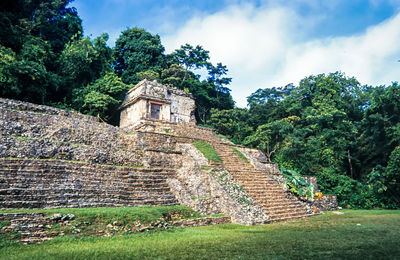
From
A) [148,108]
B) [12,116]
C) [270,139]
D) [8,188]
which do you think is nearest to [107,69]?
[148,108]

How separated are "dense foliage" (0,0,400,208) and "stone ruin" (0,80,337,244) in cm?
381

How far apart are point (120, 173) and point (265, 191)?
6126mm

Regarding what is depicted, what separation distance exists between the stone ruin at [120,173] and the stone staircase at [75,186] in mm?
23

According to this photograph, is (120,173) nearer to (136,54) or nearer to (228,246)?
(228,246)

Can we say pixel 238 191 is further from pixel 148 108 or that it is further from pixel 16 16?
pixel 16 16

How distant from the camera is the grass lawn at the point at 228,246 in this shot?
15.5 ft

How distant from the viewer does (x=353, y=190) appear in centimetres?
1591

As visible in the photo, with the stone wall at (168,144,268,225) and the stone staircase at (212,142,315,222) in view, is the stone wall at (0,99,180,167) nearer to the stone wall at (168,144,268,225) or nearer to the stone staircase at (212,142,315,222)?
the stone wall at (168,144,268,225)

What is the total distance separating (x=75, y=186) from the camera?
8.12m

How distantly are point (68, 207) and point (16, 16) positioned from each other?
19.9 m

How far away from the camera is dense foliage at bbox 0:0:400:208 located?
14812 mm

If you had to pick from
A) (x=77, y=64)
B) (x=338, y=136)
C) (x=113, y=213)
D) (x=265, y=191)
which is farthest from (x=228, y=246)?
(x=77, y=64)

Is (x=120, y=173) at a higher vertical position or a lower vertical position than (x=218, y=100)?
lower

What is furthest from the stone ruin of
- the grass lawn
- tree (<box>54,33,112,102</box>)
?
tree (<box>54,33,112,102</box>)
